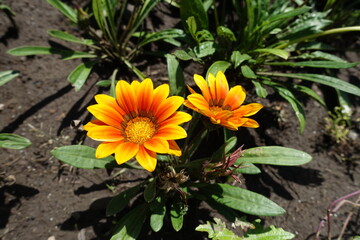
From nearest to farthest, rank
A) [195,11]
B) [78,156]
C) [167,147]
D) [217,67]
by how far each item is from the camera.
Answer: [167,147] < [78,156] < [217,67] < [195,11]

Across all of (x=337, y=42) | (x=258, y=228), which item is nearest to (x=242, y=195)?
(x=258, y=228)

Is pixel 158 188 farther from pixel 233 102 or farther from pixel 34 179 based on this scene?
pixel 34 179

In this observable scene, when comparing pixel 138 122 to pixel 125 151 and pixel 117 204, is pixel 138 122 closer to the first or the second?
pixel 125 151

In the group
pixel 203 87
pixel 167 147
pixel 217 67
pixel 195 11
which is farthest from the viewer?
pixel 195 11

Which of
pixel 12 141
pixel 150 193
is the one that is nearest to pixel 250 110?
pixel 150 193

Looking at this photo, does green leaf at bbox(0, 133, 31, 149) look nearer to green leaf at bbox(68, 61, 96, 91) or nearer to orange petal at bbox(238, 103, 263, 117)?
green leaf at bbox(68, 61, 96, 91)

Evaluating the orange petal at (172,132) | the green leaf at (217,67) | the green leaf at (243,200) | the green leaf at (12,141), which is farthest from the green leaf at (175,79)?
the green leaf at (12,141)

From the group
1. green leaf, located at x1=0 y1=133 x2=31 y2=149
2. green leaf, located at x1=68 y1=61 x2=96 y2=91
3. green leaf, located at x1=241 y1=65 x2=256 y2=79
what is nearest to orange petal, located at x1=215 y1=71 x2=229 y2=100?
green leaf, located at x1=241 y1=65 x2=256 y2=79
